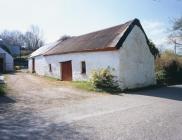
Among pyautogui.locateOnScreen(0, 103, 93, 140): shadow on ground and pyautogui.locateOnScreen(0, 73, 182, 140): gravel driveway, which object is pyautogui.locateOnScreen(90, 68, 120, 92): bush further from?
pyautogui.locateOnScreen(0, 103, 93, 140): shadow on ground

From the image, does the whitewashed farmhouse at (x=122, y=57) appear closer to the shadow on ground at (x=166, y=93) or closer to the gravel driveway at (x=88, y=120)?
the shadow on ground at (x=166, y=93)

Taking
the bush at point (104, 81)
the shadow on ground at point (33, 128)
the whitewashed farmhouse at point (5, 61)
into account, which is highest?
the whitewashed farmhouse at point (5, 61)

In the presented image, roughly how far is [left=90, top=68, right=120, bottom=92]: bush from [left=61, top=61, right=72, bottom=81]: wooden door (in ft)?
22.4

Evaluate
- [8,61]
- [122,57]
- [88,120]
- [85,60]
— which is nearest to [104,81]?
[122,57]

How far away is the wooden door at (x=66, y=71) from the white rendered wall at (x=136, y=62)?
297 inches

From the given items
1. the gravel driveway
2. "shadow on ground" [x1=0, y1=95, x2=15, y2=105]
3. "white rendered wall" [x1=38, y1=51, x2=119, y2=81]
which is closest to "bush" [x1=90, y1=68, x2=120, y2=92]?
"white rendered wall" [x1=38, y1=51, x2=119, y2=81]

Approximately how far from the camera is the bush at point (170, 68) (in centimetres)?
2252

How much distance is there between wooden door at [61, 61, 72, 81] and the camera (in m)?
24.2

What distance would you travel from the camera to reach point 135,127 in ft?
25.4

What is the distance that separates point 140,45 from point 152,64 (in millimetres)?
2322

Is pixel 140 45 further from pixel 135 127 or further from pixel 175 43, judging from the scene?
pixel 175 43

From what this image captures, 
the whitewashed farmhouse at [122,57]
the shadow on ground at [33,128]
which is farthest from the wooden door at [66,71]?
the shadow on ground at [33,128]

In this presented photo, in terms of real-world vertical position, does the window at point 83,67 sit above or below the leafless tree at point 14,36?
below

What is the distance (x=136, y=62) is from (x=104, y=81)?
3.49m
